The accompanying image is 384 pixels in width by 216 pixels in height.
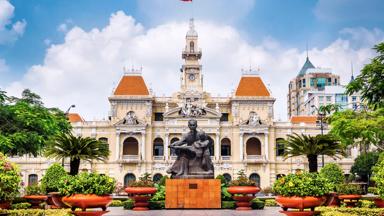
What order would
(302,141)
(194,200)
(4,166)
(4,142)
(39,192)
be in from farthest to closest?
(4,142), (302,141), (39,192), (194,200), (4,166)

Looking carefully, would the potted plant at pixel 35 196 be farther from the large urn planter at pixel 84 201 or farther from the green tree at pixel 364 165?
the green tree at pixel 364 165

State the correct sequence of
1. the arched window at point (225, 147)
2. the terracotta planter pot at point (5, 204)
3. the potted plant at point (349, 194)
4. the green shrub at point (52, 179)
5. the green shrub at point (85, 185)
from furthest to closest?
the arched window at point (225, 147) < the green shrub at point (52, 179) < the potted plant at point (349, 194) < the terracotta planter pot at point (5, 204) < the green shrub at point (85, 185)

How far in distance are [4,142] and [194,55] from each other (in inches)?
1590

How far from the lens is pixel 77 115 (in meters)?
67.1

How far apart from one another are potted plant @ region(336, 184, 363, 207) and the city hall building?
38.6 m

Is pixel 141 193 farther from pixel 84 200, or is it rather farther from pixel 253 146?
pixel 253 146

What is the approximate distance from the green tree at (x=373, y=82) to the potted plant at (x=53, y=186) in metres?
17.0

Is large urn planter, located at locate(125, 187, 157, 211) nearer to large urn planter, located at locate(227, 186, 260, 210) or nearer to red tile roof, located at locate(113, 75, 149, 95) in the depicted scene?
large urn planter, located at locate(227, 186, 260, 210)

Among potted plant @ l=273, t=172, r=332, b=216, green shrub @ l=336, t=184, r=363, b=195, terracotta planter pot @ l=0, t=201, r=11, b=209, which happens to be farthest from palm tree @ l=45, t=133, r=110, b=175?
potted plant @ l=273, t=172, r=332, b=216

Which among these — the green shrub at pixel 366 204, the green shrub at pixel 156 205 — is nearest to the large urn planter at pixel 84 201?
the green shrub at pixel 156 205

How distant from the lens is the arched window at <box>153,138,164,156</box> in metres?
63.1

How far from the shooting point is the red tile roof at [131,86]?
64375 mm

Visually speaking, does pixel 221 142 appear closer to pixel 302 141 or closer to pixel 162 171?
pixel 162 171

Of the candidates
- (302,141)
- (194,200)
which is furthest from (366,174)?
(194,200)
